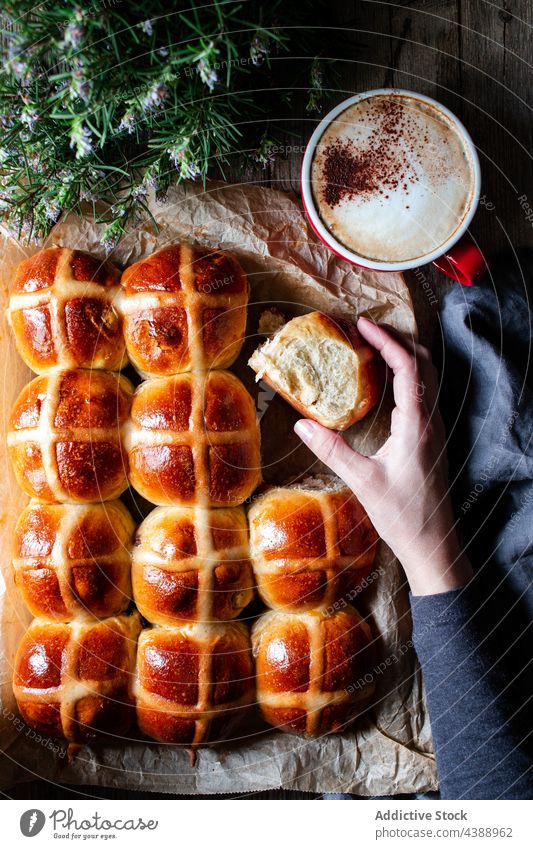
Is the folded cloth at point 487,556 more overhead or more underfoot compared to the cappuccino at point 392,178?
more underfoot

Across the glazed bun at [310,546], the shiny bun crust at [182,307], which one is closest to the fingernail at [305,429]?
the glazed bun at [310,546]

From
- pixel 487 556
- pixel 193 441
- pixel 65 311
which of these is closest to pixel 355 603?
pixel 487 556

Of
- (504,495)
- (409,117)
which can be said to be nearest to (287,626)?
(504,495)

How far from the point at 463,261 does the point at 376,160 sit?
0.84 ft

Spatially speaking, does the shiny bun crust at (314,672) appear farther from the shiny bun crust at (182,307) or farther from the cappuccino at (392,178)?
the cappuccino at (392,178)

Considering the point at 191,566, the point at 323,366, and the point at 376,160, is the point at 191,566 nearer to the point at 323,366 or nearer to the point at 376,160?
the point at 323,366

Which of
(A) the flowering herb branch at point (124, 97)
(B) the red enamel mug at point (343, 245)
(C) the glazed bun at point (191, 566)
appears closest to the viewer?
(A) the flowering herb branch at point (124, 97)

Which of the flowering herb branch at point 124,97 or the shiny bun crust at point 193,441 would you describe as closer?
the flowering herb branch at point 124,97

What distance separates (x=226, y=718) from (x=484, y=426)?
2.66 feet

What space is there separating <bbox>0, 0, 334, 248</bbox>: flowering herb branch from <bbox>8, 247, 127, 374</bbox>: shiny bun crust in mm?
86

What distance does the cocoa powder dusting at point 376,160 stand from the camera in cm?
133
